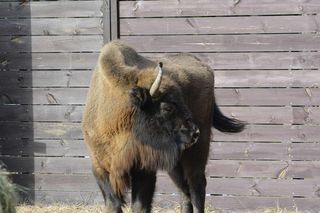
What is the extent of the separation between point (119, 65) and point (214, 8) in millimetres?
2261

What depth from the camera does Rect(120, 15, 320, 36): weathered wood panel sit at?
7.97 meters

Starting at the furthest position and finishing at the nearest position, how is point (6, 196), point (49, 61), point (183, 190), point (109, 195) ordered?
point (49, 61)
point (183, 190)
point (109, 195)
point (6, 196)

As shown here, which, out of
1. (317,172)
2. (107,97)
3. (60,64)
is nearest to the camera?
(107,97)

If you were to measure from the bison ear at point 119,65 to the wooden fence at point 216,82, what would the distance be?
71.4 inches

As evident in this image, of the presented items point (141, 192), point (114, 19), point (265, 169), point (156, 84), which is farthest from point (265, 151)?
point (156, 84)

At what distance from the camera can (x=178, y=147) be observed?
627cm

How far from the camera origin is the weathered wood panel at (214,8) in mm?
7980

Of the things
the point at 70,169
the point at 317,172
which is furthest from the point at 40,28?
the point at 317,172

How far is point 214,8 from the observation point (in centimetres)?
816

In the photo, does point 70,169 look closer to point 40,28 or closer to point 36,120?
point 36,120

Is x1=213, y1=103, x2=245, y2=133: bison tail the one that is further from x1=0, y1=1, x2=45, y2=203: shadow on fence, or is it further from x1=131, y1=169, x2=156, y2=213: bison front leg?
x1=0, y1=1, x2=45, y2=203: shadow on fence

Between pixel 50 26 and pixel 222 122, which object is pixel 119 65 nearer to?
pixel 222 122

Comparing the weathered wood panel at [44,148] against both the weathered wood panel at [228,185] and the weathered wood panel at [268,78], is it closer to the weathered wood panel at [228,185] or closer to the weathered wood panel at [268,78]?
the weathered wood panel at [228,185]

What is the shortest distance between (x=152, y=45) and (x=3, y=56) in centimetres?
174
